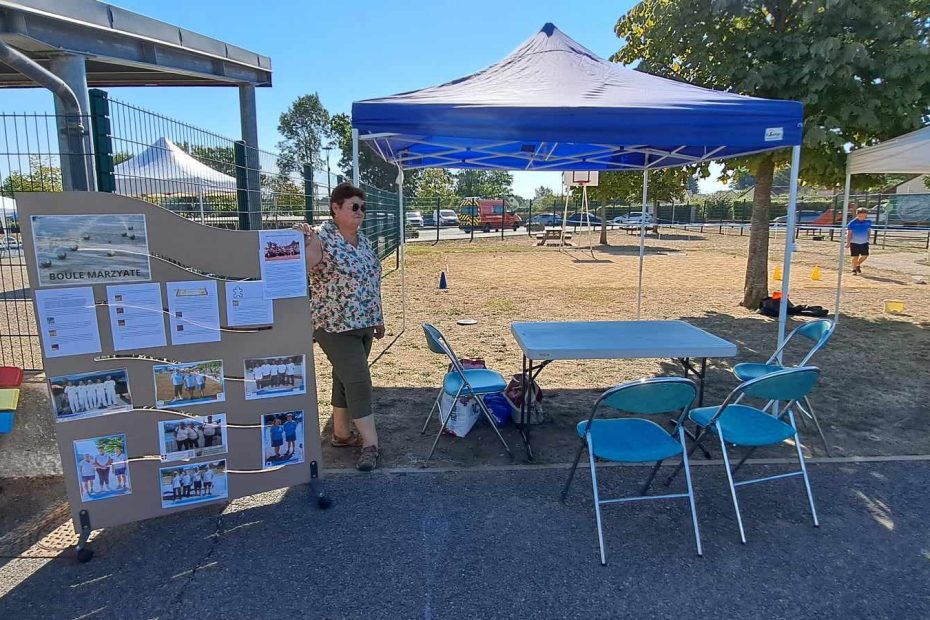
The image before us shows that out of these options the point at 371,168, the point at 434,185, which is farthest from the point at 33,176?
the point at 371,168

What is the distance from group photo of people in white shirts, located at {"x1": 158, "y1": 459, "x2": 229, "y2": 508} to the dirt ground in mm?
876

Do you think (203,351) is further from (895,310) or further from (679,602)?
(895,310)

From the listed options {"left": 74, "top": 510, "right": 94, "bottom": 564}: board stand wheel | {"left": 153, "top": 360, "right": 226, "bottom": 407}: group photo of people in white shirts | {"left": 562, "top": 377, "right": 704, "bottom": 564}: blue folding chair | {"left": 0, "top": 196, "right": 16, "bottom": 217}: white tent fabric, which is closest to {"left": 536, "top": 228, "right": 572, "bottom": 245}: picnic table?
{"left": 0, "top": 196, "right": 16, "bottom": 217}: white tent fabric

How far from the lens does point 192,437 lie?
2.90 m

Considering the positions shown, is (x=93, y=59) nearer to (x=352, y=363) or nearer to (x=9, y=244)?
(x=9, y=244)

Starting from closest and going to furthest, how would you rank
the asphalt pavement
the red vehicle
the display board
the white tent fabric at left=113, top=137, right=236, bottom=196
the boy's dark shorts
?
the asphalt pavement → the display board → the white tent fabric at left=113, top=137, right=236, bottom=196 → the boy's dark shorts → the red vehicle

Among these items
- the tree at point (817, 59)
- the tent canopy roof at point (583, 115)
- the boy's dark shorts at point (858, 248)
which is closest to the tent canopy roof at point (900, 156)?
the tree at point (817, 59)

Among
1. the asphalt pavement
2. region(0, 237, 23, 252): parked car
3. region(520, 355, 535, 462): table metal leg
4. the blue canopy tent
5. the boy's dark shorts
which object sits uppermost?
the blue canopy tent

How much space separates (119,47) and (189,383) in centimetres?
Result: 614

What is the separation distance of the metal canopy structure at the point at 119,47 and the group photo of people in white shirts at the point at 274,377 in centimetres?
497

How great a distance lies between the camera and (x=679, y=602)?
95.6 inches

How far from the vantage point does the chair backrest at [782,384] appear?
9.23 ft

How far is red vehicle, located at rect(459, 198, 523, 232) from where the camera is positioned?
35688 mm

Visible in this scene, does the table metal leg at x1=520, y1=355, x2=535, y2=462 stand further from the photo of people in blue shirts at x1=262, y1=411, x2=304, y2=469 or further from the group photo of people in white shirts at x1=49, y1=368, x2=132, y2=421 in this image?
the group photo of people in white shirts at x1=49, y1=368, x2=132, y2=421
